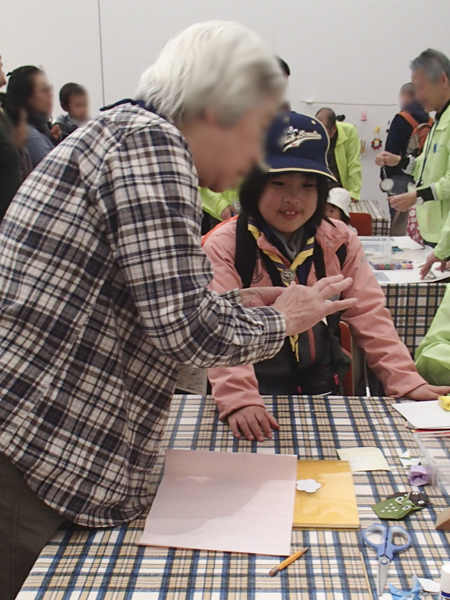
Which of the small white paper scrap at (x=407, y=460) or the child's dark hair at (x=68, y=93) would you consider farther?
the child's dark hair at (x=68, y=93)

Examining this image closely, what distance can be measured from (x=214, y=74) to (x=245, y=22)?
17.5 feet

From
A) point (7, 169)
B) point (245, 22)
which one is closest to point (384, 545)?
point (7, 169)

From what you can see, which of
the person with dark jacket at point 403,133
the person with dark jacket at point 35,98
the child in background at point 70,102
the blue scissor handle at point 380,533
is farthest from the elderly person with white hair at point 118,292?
the person with dark jacket at point 403,133

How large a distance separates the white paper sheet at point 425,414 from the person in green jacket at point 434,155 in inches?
68.2

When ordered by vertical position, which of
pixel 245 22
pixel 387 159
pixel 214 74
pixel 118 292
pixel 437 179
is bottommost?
pixel 387 159

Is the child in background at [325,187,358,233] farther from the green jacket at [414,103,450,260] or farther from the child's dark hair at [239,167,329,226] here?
the child's dark hair at [239,167,329,226]

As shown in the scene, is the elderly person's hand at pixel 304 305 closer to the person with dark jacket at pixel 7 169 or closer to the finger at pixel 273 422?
the finger at pixel 273 422

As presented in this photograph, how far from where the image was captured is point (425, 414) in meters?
1.22

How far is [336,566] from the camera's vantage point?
31.8 inches

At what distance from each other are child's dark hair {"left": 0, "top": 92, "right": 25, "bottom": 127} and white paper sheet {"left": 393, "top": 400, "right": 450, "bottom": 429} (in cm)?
183

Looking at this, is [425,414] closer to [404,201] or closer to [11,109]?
[404,201]

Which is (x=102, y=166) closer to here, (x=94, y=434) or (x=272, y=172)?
(x=94, y=434)

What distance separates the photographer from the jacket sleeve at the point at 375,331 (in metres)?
1.39

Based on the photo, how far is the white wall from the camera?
18.3 feet
